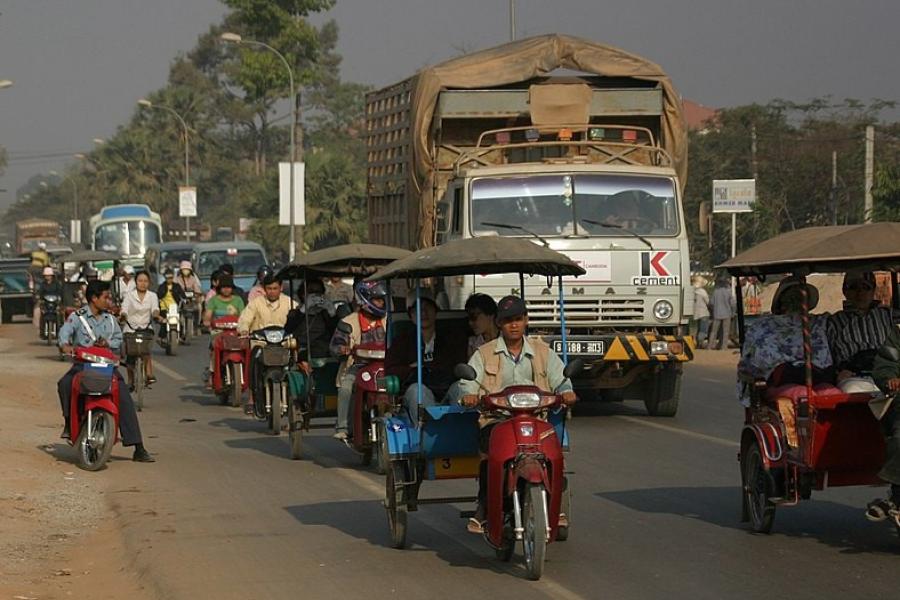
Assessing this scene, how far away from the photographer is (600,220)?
17297mm

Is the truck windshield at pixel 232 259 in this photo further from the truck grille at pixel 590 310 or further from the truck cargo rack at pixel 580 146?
the truck grille at pixel 590 310

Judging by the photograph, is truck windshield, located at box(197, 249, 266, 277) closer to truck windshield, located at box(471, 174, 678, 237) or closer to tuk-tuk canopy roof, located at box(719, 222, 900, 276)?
truck windshield, located at box(471, 174, 678, 237)

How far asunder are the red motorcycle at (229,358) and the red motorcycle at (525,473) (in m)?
11.0

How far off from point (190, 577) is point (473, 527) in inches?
62.7

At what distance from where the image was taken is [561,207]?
680 inches

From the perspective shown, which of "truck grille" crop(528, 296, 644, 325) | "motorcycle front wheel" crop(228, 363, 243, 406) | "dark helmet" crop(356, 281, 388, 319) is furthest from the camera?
"motorcycle front wheel" crop(228, 363, 243, 406)

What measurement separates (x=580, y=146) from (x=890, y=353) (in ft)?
33.0

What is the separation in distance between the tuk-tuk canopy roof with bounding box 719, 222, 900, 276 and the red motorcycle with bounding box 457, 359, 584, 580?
62.8 inches

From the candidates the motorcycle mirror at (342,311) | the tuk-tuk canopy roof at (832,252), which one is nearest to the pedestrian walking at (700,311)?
the motorcycle mirror at (342,311)

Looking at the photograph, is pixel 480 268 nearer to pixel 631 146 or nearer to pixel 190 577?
pixel 190 577

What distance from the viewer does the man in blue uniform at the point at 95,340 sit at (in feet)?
46.2

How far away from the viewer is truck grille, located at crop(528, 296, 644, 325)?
56.1 feet

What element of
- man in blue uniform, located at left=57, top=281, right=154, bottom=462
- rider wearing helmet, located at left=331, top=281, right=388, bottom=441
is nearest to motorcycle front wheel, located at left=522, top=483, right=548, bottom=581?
rider wearing helmet, located at left=331, top=281, right=388, bottom=441

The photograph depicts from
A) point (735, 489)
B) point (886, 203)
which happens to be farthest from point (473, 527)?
point (886, 203)
